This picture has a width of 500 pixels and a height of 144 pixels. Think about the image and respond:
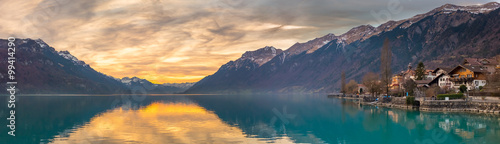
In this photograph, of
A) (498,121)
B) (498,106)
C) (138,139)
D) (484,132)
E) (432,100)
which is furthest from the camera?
(432,100)

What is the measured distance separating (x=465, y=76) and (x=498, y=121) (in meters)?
51.7

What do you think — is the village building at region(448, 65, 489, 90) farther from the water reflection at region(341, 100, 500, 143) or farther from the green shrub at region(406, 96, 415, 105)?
the water reflection at region(341, 100, 500, 143)

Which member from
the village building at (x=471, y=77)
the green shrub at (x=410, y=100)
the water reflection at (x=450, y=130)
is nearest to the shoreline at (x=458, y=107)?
the green shrub at (x=410, y=100)

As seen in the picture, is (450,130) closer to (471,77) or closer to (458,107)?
(458,107)

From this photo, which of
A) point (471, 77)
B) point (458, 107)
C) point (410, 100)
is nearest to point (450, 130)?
point (458, 107)

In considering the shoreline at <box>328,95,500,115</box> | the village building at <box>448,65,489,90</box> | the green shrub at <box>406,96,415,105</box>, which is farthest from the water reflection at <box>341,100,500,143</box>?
the village building at <box>448,65,489,90</box>

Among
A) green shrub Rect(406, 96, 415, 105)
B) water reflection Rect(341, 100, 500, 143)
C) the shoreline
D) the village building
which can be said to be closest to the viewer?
water reflection Rect(341, 100, 500, 143)

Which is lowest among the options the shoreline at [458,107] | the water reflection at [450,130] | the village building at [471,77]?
the water reflection at [450,130]

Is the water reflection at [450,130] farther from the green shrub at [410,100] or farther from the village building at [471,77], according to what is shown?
the village building at [471,77]

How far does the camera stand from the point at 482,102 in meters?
68.2

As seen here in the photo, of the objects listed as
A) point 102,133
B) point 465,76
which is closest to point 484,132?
point 102,133

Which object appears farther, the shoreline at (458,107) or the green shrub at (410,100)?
the green shrub at (410,100)

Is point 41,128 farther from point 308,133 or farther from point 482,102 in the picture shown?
point 482,102

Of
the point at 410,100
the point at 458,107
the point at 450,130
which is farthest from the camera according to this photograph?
the point at 410,100
